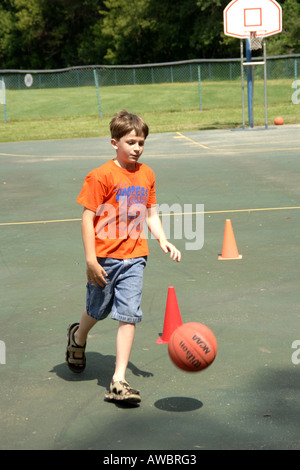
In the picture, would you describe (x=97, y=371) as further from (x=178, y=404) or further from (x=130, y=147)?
(x=130, y=147)

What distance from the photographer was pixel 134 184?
481 centimetres

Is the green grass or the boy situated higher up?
the green grass

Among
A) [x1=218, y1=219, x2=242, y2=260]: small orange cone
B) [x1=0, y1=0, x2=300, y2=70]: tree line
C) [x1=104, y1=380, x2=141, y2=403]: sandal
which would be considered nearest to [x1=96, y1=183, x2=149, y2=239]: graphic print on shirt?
[x1=104, y1=380, x2=141, y2=403]: sandal

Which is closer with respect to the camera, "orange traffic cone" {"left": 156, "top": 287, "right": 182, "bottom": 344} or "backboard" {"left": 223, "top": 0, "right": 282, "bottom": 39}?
"orange traffic cone" {"left": 156, "top": 287, "right": 182, "bottom": 344}

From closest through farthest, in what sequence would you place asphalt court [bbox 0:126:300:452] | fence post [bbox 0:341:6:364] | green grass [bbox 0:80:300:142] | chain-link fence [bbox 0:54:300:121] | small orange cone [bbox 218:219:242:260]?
1. asphalt court [bbox 0:126:300:452]
2. fence post [bbox 0:341:6:364]
3. small orange cone [bbox 218:219:242:260]
4. green grass [bbox 0:80:300:142]
5. chain-link fence [bbox 0:54:300:121]

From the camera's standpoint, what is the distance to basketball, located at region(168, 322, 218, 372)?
4535 mm

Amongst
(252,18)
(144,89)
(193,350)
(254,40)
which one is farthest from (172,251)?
(144,89)

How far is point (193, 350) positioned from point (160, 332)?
1327mm

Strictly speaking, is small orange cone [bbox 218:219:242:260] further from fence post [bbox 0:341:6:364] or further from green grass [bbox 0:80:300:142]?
green grass [bbox 0:80:300:142]

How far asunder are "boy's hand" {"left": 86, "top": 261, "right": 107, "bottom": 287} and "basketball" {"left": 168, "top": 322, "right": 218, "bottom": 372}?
0.59 metres

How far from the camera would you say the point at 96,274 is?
4578 mm

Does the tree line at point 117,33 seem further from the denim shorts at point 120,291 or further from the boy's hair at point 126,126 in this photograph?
the denim shorts at point 120,291

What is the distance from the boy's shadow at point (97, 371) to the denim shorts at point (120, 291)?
1.68ft

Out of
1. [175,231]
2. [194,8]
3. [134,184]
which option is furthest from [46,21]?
[134,184]
